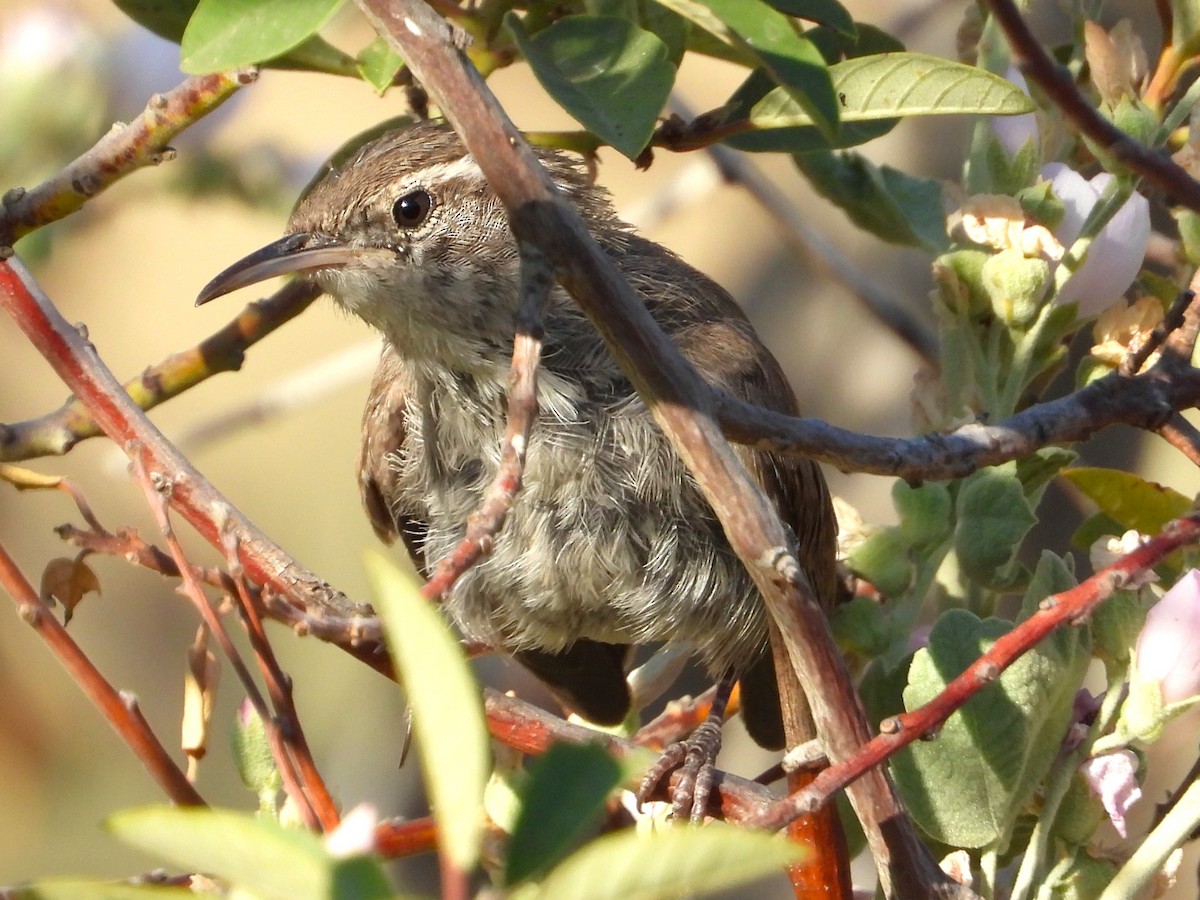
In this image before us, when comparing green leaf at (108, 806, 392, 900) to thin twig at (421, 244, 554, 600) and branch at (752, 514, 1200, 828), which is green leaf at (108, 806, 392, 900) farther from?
branch at (752, 514, 1200, 828)

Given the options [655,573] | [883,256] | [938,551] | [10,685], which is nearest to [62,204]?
[655,573]

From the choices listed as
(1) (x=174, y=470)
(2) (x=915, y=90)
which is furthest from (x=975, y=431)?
(1) (x=174, y=470)

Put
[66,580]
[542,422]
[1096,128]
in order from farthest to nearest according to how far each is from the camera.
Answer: [542,422], [66,580], [1096,128]

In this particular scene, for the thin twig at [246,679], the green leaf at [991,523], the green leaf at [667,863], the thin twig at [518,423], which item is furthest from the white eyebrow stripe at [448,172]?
the green leaf at [667,863]

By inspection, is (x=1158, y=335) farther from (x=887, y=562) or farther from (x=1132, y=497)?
(x=887, y=562)

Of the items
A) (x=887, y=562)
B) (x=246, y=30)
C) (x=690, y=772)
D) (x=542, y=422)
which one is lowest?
(x=690, y=772)

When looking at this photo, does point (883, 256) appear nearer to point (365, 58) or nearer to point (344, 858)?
point (365, 58)
